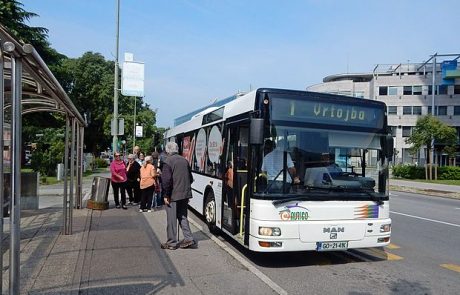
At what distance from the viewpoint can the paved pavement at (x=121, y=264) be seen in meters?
6.12

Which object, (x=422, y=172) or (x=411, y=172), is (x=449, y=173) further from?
(x=411, y=172)

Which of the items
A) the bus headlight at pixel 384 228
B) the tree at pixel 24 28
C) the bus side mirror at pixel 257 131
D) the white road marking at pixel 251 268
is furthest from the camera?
the tree at pixel 24 28

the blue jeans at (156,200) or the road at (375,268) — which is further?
the blue jeans at (156,200)

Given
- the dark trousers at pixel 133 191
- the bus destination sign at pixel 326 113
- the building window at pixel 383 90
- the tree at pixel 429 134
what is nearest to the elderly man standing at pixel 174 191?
the bus destination sign at pixel 326 113

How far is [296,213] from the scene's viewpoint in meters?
7.20

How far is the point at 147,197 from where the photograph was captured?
45.3ft

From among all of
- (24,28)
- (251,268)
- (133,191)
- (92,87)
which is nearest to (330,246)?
(251,268)

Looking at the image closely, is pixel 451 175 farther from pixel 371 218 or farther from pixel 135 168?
pixel 371 218

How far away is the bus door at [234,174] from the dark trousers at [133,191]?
6693 mm

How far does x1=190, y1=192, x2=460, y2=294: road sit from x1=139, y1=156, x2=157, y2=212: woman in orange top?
14.9ft

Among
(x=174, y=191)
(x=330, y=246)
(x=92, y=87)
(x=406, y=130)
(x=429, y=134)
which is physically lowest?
(x=330, y=246)

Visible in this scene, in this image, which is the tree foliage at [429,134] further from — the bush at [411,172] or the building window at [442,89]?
the building window at [442,89]

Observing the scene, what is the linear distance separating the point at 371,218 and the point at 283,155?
180 cm

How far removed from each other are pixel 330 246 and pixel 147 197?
755cm
